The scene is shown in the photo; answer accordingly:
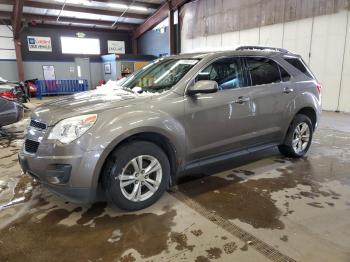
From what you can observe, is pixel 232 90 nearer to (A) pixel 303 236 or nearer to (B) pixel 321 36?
(A) pixel 303 236

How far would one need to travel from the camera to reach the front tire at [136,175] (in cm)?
243

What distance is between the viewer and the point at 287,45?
940 cm

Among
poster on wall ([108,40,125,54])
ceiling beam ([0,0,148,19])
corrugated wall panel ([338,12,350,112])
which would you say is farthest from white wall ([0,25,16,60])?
corrugated wall panel ([338,12,350,112])

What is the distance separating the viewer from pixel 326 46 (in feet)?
27.6

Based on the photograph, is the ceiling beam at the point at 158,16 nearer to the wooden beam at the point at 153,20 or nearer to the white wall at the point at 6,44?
the wooden beam at the point at 153,20

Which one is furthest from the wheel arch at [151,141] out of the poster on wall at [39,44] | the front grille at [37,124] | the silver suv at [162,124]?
the poster on wall at [39,44]

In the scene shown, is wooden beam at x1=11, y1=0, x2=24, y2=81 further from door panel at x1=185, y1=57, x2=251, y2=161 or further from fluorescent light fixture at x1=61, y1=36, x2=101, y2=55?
door panel at x1=185, y1=57, x2=251, y2=161

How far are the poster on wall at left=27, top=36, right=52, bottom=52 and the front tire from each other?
54.1 feet

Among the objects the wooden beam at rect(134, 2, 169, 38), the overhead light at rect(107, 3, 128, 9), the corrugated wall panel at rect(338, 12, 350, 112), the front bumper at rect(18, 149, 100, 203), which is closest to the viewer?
the front bumper at rect(18, 149, 100, 203)

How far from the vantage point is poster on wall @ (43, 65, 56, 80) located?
1627cm

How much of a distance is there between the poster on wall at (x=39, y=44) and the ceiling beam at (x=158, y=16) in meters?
5.26

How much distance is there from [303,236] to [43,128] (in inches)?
90.3

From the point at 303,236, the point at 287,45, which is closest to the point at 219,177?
the point at 303,236

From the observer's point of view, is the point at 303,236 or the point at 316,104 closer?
the point at 303,236
